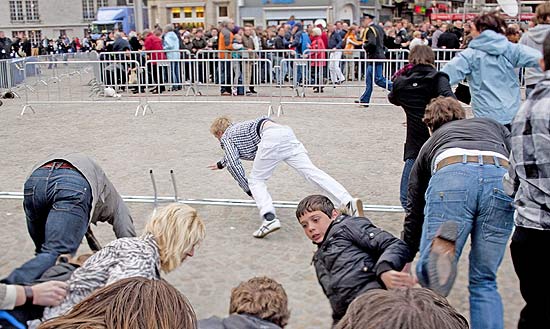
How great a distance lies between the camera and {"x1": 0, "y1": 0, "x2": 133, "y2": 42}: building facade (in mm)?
53000

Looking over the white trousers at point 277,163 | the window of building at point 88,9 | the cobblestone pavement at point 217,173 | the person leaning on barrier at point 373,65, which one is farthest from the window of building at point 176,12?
the white trousers at point 277,163

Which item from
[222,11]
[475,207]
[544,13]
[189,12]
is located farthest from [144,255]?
[189,12]

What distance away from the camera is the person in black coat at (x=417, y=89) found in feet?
19.8

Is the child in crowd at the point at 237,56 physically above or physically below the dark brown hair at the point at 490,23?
below

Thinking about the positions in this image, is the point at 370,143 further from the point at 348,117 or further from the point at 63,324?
the point at 63,324

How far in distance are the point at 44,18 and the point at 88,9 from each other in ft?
11.8

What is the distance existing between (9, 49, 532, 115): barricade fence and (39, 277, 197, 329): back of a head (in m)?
13.3

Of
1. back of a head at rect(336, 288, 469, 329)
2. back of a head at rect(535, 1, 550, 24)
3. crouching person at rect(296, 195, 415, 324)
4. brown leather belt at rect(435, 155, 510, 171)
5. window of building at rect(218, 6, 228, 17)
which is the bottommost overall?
crouching person at rect(296, 195, 415, 324)

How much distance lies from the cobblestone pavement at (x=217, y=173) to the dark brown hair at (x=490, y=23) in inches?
78.9

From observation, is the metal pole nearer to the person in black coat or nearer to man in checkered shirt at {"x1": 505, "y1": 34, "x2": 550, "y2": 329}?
the person in black coat

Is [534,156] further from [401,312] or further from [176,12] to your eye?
[176,12]

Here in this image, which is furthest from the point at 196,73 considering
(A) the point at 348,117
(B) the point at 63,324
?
(B) the point at 63,324

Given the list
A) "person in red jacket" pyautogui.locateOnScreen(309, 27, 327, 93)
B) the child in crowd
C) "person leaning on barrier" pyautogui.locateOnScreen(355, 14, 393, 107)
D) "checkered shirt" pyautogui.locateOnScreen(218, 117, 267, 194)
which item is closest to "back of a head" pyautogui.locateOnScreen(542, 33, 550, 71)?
"checkered shirt" pyautogui.locateOnScreen(218, 117, 267, 194)

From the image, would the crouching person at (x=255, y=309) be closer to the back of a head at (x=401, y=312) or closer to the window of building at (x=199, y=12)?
the back of a head at (x=401, y=312)
